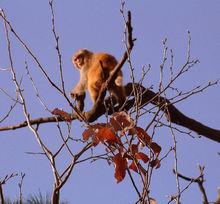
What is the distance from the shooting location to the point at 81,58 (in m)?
8.34

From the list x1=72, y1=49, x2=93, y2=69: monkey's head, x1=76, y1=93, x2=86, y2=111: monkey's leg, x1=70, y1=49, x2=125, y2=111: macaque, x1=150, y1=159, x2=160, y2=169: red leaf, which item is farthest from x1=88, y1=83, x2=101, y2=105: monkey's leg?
x1=150, y1=159, x2=160, y2=169: red leaf

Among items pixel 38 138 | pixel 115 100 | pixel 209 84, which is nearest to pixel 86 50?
pixel 115 100

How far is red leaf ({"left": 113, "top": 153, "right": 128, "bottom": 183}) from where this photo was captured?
129 inches

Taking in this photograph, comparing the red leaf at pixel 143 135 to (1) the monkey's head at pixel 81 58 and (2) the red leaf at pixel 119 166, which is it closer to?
(2) the red leaf at pixel 119 166

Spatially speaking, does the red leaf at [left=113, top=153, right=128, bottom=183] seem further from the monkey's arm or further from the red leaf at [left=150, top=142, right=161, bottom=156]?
the monkey's arm

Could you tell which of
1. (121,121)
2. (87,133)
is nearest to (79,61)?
(87,133)

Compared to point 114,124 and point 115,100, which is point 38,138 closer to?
point 114,124

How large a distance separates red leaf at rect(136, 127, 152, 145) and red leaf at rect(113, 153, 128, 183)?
17 centimetres

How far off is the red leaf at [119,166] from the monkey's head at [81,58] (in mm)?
4946

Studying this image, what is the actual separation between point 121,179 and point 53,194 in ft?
2.70

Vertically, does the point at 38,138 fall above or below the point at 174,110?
below

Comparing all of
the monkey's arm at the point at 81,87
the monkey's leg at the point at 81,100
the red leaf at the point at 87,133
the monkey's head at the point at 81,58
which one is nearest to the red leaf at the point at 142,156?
the red leaf at the point at 87,133

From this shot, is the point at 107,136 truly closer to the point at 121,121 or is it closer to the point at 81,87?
the point at 121,121

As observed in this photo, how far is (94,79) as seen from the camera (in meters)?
7.48
